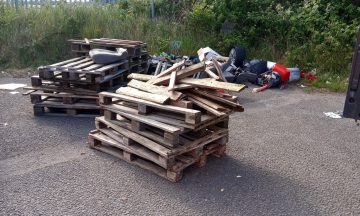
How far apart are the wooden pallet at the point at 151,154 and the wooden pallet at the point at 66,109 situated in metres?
1.16

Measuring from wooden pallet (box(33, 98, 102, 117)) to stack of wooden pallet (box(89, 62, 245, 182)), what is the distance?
47.6 inches

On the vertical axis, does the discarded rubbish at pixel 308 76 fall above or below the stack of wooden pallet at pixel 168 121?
below

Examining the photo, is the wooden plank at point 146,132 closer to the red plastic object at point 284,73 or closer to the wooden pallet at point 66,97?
the wooden pallet at point 66,97

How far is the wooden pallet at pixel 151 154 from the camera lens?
395cm

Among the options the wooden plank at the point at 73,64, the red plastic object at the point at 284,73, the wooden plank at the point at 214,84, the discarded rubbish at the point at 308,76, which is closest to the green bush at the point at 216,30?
the discarded rubbish at the point at 308,76

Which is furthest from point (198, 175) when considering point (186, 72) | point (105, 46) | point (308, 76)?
point (308, 76)

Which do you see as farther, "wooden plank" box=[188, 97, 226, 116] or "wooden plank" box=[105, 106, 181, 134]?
"wooden plank" box=[188, 97, 226, 116]

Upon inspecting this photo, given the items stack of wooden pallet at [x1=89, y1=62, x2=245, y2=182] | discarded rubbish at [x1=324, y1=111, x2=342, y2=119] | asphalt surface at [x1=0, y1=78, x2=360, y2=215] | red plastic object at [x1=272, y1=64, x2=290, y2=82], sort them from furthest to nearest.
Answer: red plastic object at [x1=272, y1=64, x2=290, y2=82] < discarded rubbish at [x1=324, y1=111, x2=342, y2=119] < stack of wooden pallet at [x1=89, y1=62, x2=245, y2=182] < asphalt surface at [x1=0, y1=78, x2=360, y2=215]

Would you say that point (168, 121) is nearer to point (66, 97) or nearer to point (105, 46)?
point (66, 97)

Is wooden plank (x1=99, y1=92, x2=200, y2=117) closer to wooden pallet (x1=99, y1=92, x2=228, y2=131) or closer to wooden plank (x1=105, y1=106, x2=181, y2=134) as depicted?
wooden pallet (x1=99, y1=92, x2=228, y2=131)

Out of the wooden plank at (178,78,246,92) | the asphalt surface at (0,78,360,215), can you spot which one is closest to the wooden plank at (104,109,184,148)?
the asphalt surface at (0,78,360,215)

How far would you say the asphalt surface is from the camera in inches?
140

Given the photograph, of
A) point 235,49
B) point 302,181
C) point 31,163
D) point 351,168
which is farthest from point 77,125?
point 235,49

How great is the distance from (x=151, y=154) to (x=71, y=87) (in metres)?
2.34
